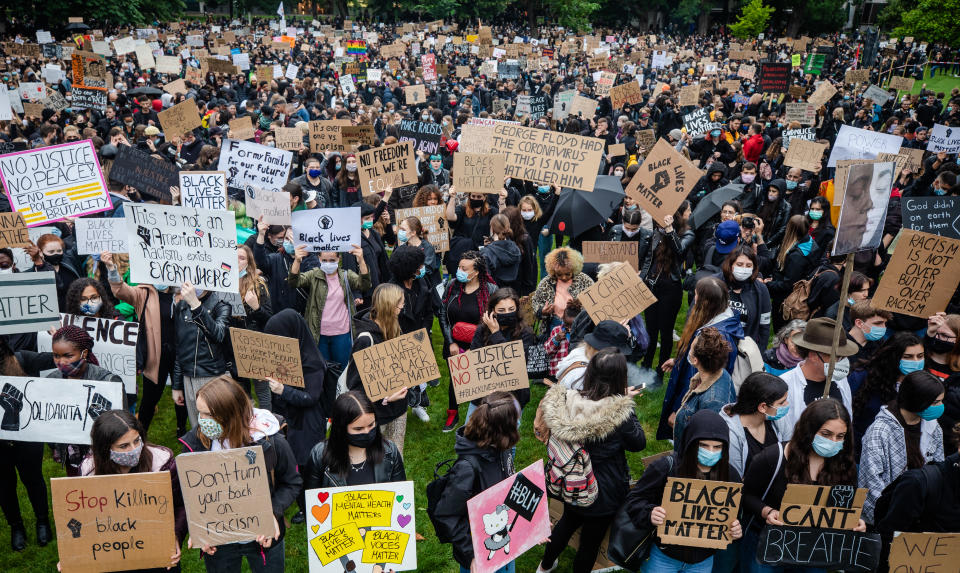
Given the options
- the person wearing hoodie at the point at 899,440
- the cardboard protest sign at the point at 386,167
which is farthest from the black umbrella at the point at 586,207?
the person wearing hoodie at the point at 899,440

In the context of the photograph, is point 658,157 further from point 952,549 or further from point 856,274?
point 952,549

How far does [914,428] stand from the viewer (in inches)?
181

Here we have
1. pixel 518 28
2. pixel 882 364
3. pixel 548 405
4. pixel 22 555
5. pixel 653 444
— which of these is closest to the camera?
pixel 548 405

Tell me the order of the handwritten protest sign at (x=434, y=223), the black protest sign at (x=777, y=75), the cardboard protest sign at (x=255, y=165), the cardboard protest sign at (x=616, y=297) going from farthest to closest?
the black protest sign at (x=777, y=75)
the cardboard protest sign at (x=255, y=165)
the handwritten protest sign at (x=434, y=223)
the cardboard protest sign at (x=616, y=297)

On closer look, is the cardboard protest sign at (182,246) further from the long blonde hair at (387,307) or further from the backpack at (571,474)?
the backpack at (571,474)

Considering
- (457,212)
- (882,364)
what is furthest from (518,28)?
(882,364)

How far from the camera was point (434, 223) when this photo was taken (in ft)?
29.0

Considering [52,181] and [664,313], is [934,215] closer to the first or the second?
[664,313]

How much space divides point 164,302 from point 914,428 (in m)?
6.36

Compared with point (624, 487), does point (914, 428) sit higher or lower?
higher

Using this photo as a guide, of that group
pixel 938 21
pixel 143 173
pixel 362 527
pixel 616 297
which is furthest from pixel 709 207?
pixel 938 21

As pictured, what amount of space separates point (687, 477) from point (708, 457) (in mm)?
185

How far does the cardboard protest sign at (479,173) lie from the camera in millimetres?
9031

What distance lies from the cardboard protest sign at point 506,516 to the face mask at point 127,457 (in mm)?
1924
